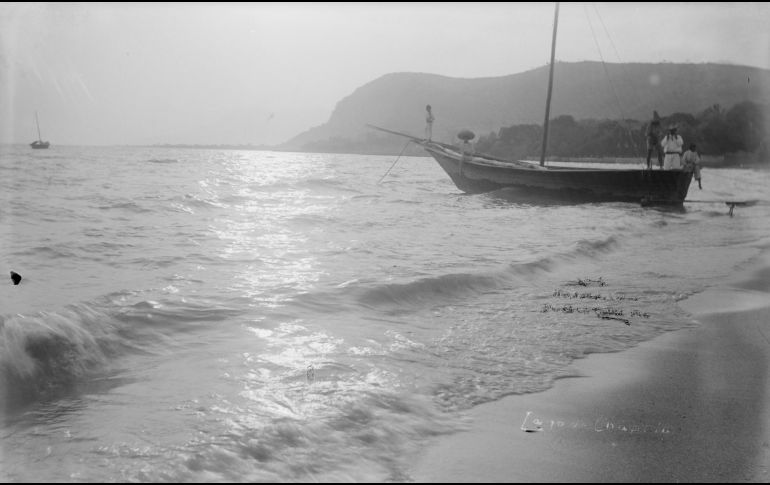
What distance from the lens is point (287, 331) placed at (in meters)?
5.61

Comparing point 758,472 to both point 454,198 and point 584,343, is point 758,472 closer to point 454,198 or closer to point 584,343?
point 584,343

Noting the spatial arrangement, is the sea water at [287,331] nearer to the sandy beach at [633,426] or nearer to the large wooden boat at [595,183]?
the sandy beach at [633,426]

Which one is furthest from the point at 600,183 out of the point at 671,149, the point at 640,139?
the point at 640,139

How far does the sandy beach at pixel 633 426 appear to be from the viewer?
293 centimetres

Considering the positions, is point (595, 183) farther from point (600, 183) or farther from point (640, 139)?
point (640, 139)

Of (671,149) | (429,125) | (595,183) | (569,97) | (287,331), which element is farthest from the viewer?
(569,97)

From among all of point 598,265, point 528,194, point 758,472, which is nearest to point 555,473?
point 758,472

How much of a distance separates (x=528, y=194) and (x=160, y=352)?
2053 centimetres

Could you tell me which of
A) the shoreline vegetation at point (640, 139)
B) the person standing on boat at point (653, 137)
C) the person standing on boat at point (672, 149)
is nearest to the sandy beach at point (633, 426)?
the person standing on boat at point (672, 149)

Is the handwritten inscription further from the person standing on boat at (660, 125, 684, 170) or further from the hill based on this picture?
the hill

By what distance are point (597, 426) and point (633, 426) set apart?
20 centimetres

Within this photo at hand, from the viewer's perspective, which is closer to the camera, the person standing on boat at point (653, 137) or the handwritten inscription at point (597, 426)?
the handwritten inscription at point (597, 426)

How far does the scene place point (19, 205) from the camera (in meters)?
15.2

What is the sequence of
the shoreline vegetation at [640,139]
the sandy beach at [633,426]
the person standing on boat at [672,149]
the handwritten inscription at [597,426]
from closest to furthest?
the sandy beach at [633,426] < the handwritten inscription at [597,426] < the person standing on boat at [672,149] < the shoreline vegetation at [640,139]
